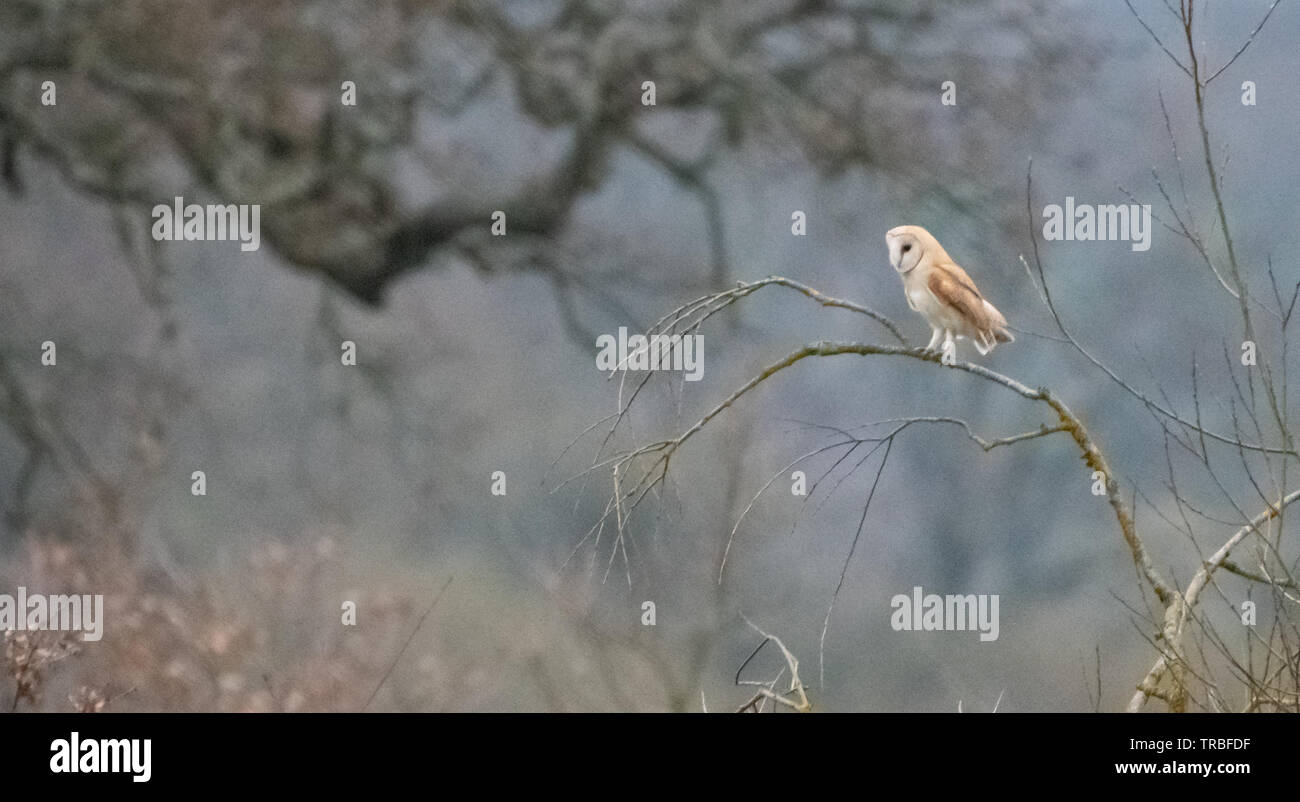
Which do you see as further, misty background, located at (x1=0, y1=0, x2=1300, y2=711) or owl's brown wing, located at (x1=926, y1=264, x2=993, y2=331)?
misty background, located at (x1=0, y1=0, x2=1300, y2=711)

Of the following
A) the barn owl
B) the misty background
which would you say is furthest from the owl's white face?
the misty background

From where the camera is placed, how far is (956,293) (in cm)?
268

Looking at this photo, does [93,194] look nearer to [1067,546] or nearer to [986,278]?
[986,278]

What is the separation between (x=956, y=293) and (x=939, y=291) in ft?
0.12

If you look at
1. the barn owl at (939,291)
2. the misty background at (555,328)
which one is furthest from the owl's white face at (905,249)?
the misty background at (555,328)

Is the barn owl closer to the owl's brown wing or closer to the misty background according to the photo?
the owl's brown wing

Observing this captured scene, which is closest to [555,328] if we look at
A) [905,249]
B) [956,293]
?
[905,249]

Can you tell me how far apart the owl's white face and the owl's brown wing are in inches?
2.2

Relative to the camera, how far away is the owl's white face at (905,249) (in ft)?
8.98

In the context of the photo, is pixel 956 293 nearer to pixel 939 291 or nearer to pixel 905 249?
pixel 939 291

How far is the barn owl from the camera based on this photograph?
268 centimetres

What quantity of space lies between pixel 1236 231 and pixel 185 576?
308cm
